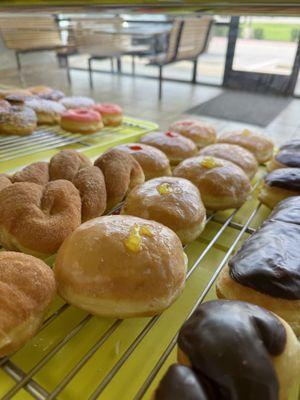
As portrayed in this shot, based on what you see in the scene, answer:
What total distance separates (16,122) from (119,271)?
4.13ft

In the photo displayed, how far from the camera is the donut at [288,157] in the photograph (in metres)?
1.13

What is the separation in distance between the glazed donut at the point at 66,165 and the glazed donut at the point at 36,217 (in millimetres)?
123

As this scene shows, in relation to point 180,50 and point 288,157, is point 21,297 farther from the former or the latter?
point 180,50

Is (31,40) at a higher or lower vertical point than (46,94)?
higher

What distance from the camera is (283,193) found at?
39.6 inches

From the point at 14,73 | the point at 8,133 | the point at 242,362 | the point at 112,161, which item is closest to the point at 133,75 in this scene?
the point at 14,73

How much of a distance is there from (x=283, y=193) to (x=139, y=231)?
0.53m

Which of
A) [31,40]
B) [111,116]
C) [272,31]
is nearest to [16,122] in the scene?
[111,116]

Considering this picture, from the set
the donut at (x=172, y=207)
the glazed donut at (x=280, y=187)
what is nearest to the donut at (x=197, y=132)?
the glazed donut at (x=280, y=187)

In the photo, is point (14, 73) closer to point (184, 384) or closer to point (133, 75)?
point (133, 75)

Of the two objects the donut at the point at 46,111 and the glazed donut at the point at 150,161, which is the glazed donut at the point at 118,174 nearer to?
the glazed donut at the point at 150,161

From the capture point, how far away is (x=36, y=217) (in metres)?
0.78

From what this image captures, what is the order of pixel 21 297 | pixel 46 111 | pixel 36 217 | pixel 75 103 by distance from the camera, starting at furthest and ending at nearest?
pixel 75 103 → pixel 46 111 → pixel 36 217 → pixel 21 297

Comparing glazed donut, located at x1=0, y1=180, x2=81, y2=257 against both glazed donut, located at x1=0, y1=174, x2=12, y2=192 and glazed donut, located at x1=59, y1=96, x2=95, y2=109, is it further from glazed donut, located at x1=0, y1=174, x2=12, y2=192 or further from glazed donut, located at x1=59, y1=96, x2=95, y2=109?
glazed donut, located at x1=59, y1=96, x2=95, y2=109
